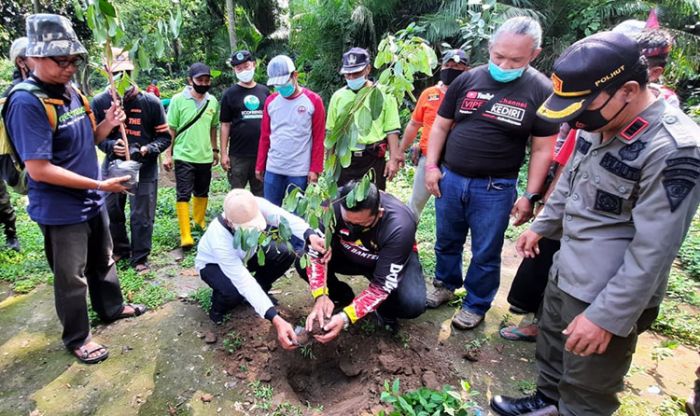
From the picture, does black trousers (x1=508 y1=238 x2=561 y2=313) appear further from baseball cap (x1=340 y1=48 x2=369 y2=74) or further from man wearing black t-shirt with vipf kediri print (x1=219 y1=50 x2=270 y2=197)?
man wearing black t-shirt with vipf kediri print (x1=219 y1=50 x2=270 y2=197)

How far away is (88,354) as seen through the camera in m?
2.58

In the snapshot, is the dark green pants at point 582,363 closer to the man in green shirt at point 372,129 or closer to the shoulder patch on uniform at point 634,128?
the shoulder patch on uniform at point 634,128

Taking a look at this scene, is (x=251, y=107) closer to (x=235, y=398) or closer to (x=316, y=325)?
(x=316, y=325)

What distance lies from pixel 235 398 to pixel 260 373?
216 millimetres

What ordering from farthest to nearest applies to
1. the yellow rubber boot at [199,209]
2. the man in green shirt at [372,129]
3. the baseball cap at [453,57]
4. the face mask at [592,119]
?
the yellow rubber boot at [199,209] → the man in green shirt at [372,129] → the baseball cap at [453,57] → the face mask at [592,119]

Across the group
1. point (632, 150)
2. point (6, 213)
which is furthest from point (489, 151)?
point (6, 213)

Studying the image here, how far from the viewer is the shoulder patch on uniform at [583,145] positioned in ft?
5.67

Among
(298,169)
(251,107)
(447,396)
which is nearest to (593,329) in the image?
(447,396)

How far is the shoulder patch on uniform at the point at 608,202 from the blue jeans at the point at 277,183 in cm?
271

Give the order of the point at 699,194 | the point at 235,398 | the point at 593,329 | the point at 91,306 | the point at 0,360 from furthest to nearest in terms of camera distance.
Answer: the point at 91,306, the point at 0,360, the point at 235,398, the point at 593,329, the point at 699,194

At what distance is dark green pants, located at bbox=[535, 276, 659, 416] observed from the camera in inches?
63.8

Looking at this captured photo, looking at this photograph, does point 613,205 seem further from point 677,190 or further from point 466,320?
point 466,320

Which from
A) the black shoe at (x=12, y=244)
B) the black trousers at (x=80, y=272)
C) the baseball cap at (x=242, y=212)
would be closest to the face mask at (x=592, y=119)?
the baseball cap at (x=242, y=212)

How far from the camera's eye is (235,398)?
2.33 m
